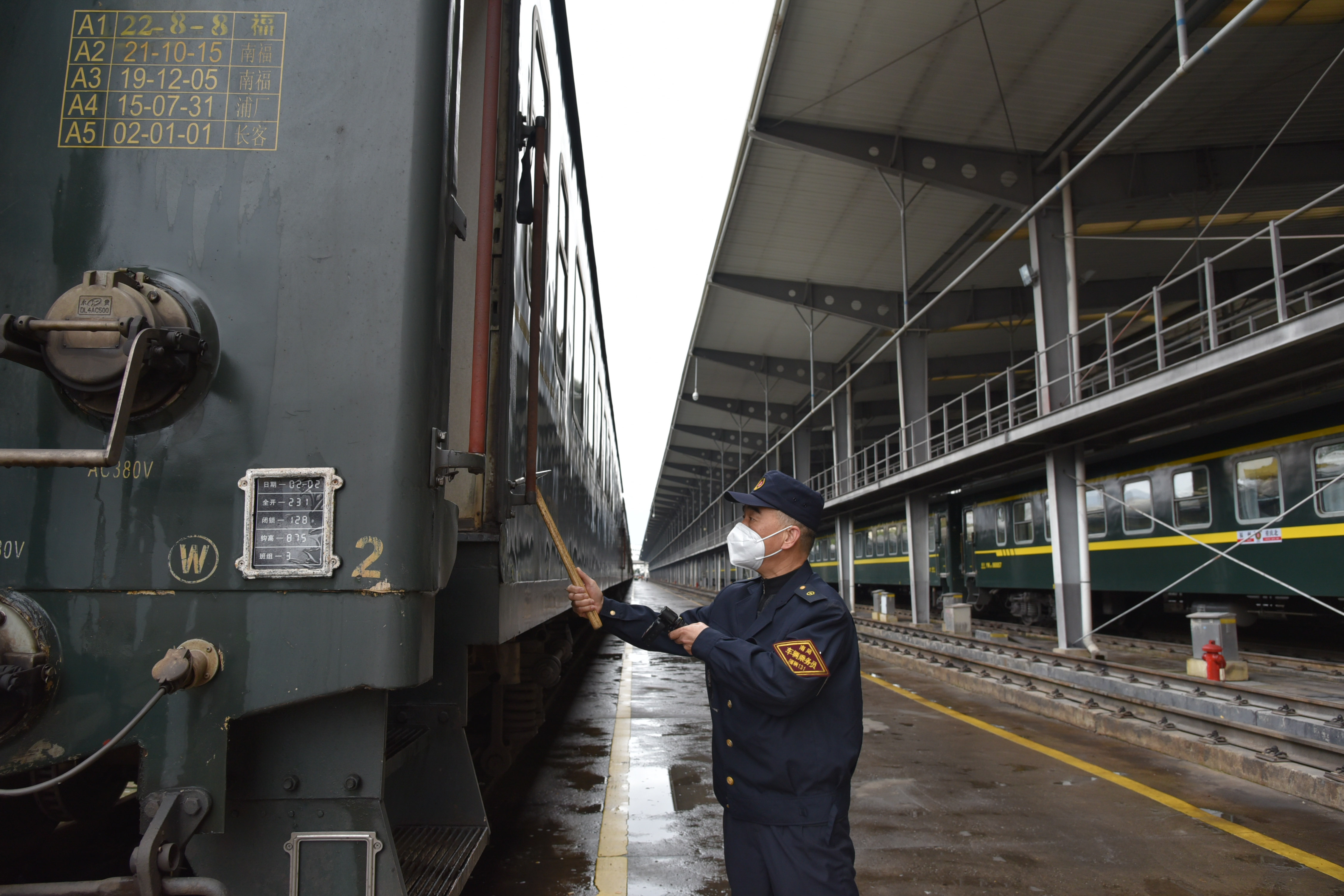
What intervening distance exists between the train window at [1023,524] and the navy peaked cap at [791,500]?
16.1 m

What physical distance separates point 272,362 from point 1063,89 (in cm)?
1228

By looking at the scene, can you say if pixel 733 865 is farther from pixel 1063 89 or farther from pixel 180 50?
pixel 1063 89

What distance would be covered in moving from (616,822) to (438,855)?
2652 millimetres

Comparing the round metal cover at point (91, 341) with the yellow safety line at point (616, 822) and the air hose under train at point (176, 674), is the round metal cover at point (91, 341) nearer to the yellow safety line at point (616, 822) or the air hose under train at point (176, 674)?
the air hose under train at point (176, 674)

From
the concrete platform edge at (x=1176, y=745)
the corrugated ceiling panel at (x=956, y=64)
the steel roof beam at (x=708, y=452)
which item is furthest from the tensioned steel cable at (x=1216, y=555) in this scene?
the steel roof beam at (x=708, y=452)

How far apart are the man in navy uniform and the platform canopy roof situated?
9609 millimetres

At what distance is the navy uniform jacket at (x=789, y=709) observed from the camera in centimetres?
238

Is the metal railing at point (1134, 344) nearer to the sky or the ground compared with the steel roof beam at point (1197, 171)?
nearer to the ground

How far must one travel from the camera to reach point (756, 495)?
2895 mm

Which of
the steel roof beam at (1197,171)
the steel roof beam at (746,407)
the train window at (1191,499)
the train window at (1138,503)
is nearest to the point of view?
the steel roof beam at (1197,171)

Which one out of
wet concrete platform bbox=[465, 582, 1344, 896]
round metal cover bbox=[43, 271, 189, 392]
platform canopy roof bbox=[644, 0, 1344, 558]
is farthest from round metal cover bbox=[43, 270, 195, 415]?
platform canopy roof bbox=[644, 0, 1344, 558]

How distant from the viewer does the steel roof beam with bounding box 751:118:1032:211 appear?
13047 mm

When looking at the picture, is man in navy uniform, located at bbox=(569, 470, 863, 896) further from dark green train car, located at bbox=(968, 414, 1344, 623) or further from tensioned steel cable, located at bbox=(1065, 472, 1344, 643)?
dark green train car, located at bbox=(968, 414, 1344, 623)

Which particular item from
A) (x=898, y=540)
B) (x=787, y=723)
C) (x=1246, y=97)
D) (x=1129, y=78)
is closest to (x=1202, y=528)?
(x=1246, y=97)
